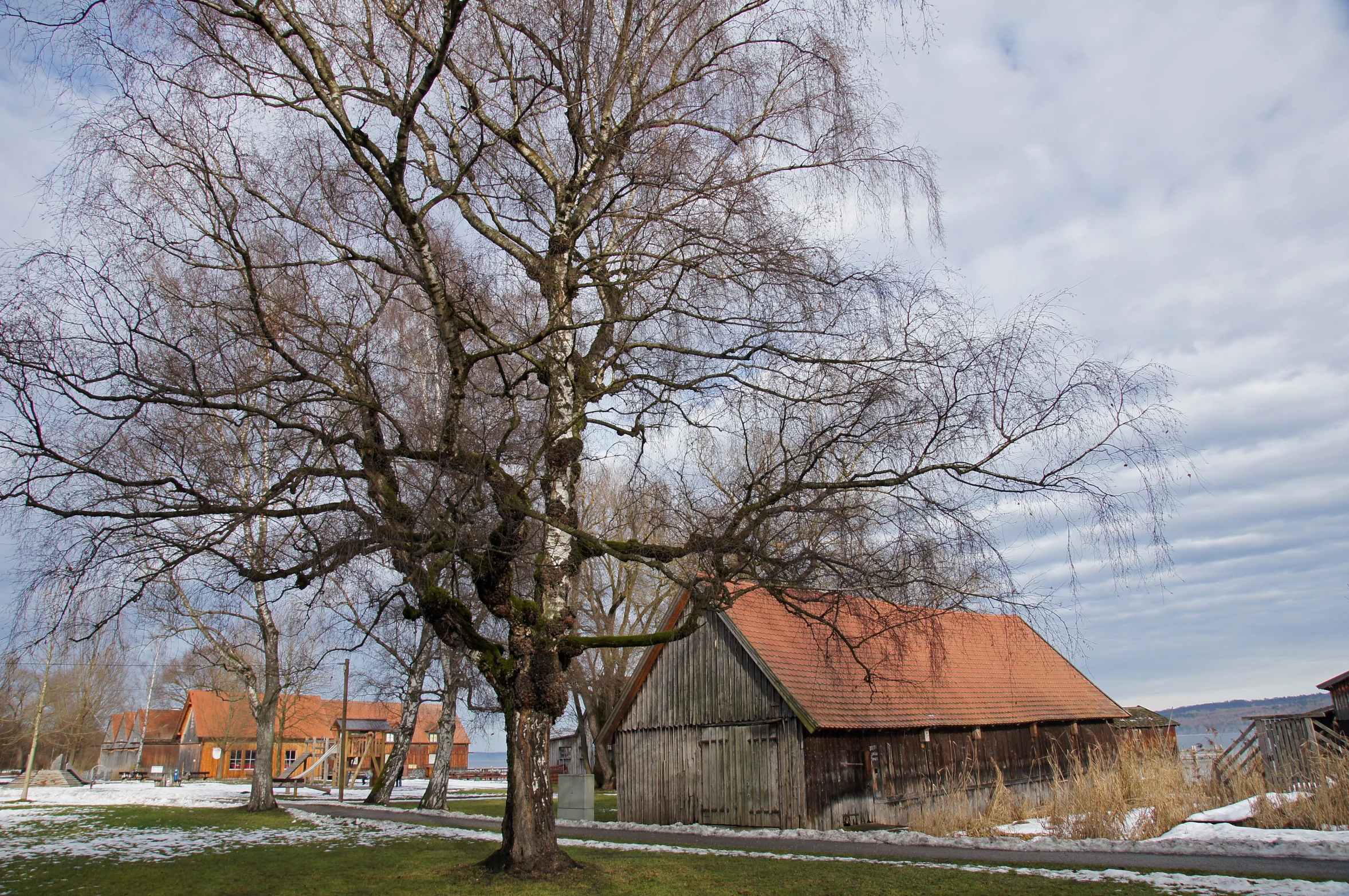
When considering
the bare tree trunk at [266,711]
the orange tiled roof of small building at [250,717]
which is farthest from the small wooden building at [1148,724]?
the orange tiled roof of small building at [250,717]

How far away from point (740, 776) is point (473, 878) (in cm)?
1071

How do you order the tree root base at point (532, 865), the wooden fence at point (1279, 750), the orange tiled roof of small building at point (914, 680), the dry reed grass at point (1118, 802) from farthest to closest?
1. the orange tiled roof of small building at point (914, 680)
2. the wooden fence at point (1279, 750)
3. the dry reed grass at point (1118, 802)
4. the tree root base at point (532, 865)

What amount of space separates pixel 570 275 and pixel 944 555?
5559 mm

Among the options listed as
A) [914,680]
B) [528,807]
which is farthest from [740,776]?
[528,807]

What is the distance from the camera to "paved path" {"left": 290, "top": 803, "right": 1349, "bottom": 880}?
9.89 meters

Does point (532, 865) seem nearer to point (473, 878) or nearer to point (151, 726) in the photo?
point (473, 878)

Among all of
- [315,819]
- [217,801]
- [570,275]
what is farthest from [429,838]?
[217,801]

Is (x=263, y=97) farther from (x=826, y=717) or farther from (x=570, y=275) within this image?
(x=826, y=717)

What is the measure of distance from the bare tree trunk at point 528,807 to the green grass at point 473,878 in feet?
0.95

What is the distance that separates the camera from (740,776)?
60.8 feet

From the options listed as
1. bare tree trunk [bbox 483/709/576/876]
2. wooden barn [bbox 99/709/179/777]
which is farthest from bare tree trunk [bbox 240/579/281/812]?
wooden barn [bbox 99/709/179/777]

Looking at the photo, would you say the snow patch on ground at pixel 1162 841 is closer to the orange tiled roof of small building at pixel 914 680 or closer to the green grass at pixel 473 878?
the orange tiled roof of small building at pixel 914 680

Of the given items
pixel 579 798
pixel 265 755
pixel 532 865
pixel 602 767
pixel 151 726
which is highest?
pixel 265 755

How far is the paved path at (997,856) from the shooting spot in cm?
989
